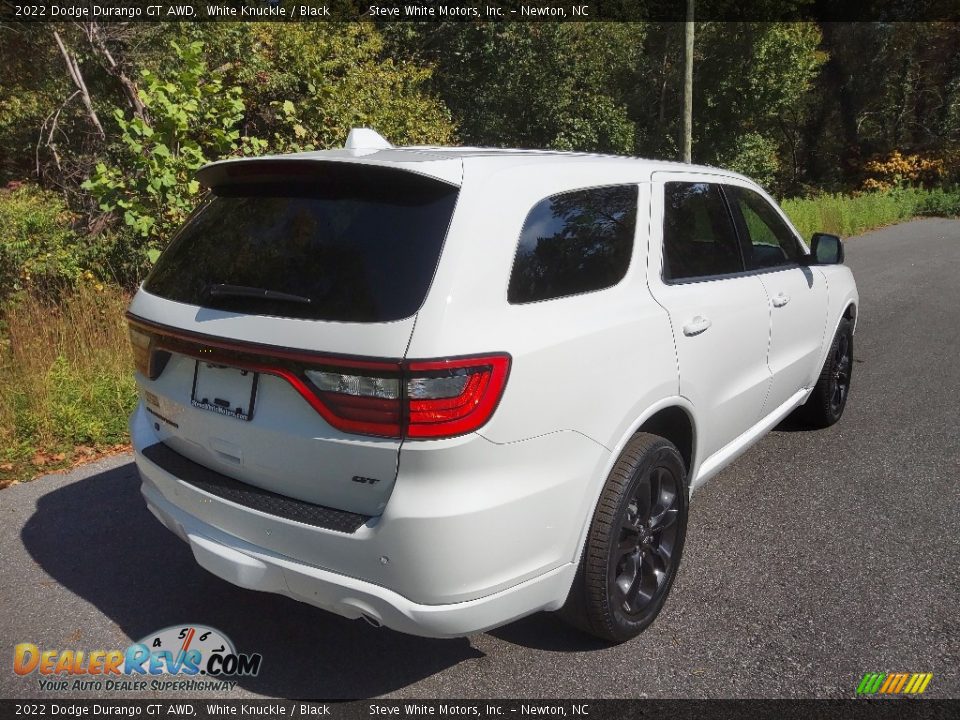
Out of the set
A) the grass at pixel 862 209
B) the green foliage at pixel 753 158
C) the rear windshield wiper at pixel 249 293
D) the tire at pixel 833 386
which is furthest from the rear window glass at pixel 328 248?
the green foliage at pixel 753 158

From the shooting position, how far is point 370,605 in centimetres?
222

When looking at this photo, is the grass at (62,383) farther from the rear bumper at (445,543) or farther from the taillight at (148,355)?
the rear bumper at (445,543)

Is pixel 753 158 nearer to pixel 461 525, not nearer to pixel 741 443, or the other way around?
pixel 741 443

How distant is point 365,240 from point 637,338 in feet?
3.38

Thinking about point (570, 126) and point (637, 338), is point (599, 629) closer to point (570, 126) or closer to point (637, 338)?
point (637, 338)

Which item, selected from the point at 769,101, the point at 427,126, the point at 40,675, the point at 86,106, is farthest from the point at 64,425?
the point at 769,101

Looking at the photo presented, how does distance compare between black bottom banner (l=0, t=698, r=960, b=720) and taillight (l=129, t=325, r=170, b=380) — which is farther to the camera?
taillight (l=129, t=325, r=170, b=380)

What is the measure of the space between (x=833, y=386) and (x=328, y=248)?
3.93 meters

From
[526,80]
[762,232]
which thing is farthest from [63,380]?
[526,80]

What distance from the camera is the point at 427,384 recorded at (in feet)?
6.84

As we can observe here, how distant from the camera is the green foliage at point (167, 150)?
256 inches

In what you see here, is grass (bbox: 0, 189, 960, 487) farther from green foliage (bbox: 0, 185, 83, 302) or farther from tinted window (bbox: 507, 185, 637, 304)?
tinted window (bbox: 507, 185, 637, 304)

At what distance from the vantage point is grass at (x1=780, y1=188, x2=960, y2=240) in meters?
17.0

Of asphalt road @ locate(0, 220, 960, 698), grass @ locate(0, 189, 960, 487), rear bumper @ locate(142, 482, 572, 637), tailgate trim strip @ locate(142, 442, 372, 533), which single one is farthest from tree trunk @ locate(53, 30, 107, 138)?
rear bumper @ locate(142, 482, 572, 637)
